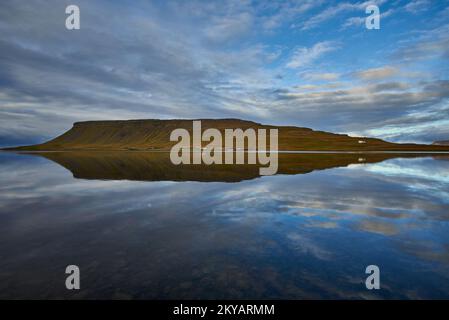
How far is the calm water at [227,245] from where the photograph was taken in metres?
4.58

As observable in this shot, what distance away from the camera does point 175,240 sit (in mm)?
6977

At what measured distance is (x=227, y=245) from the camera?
664cm

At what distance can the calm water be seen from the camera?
458cm

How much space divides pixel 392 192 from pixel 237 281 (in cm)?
1197

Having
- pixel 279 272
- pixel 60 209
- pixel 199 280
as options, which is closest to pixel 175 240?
pixel 199 280

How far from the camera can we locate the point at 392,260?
562 centimetres

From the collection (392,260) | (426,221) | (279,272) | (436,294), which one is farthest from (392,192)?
(279,272)

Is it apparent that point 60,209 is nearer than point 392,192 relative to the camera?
Yes

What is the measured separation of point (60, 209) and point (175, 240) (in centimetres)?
637

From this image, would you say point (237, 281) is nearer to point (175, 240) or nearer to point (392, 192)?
point (175, 240)

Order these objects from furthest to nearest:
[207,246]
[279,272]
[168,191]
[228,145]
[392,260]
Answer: [228,145]
[168,191]
[207,246]
[392,260]
[279,272]

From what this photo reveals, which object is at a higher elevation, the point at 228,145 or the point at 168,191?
the point at 228,145
